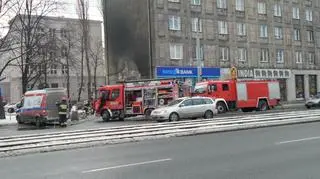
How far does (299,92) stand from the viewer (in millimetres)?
69000

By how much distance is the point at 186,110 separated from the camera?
104 ft

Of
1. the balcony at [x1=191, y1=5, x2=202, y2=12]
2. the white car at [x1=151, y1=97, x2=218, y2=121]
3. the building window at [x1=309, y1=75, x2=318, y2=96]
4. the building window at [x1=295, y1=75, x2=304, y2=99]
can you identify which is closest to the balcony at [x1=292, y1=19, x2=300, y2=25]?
the building window at [x1=295, y1=75, x2=304, y2=99]

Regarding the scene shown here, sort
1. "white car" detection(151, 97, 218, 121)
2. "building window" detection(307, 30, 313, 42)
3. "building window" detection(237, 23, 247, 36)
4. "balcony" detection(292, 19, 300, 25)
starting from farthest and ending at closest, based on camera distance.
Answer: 1. "building window" detection(307, 30, 313, 42)
2. "balcony" detection(292, 19, 300, 25)
3. "building window" detection(237, 23, 247, 36)
4. "white car" detection(151, 97, 218, 121)

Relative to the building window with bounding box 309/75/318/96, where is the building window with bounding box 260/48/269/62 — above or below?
above

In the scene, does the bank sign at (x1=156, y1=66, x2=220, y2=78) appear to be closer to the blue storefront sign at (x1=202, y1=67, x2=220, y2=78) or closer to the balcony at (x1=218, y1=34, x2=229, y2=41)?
the blue storefront sign at (x1=202, y1=67, x2=220, y2=78)

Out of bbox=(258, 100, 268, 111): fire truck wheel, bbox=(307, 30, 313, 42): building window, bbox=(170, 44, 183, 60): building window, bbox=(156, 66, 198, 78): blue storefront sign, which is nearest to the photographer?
bbox=(258, 100, 268, 111): fire truck wheel

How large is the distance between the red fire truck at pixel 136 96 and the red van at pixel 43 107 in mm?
4223

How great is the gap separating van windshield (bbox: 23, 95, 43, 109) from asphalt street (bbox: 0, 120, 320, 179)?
18487mm

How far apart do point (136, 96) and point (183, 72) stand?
16.6 metres

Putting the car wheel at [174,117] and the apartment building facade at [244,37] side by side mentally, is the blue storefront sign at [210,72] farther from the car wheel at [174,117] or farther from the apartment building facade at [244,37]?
the car wheel at [174,117]

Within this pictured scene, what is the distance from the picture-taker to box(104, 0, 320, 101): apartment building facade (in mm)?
53053

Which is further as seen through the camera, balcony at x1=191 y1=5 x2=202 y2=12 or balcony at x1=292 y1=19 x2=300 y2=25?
balcony at x1=292 y1=19 x2=300 y2=25

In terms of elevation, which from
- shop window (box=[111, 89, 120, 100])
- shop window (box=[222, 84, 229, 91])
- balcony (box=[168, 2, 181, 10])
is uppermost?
balcony (box=[168, 2, 181, 10])

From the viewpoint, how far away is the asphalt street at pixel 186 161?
1048cm
